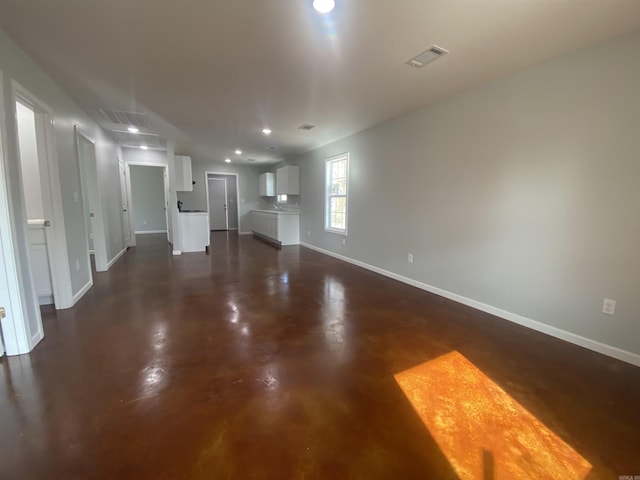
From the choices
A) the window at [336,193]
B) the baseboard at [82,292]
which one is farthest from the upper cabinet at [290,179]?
the baseboard at [82,292]

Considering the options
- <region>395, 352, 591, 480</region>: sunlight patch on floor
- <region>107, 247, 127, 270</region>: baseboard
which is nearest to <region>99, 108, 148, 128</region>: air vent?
<region>107, 247, 127, 270</region>: baseboard

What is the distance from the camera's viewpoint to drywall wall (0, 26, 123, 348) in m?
2.07

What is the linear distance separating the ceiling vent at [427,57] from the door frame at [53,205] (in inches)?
134

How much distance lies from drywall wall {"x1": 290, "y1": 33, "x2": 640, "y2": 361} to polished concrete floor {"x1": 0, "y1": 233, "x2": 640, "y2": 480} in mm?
409

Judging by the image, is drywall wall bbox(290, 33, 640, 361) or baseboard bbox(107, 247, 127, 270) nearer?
drywall wall bbox(290, 33, 640, 361)

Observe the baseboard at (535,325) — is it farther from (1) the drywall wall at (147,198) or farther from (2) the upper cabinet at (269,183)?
(1) the drywall wall at (147,198)

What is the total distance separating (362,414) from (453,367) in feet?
2.89

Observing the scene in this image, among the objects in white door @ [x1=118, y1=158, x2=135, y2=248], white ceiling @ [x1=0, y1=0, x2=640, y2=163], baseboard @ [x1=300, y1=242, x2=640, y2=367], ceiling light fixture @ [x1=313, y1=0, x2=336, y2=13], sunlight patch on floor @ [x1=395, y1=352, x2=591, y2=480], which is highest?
white ceiling @ [x1=0, y1=0, x2=640, y2=163]

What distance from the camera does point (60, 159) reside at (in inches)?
116

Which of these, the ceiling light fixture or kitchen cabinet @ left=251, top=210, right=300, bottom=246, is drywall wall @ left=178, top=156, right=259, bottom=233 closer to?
kitchen cabinet @ left=251, top=210, right=300, bottom=246

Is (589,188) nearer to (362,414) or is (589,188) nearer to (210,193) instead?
(362,414)

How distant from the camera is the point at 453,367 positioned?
2.01 metres

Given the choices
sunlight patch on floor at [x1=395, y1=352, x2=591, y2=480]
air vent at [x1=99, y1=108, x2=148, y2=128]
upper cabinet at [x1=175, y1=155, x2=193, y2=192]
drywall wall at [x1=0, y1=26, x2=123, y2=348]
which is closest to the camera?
sunlight patch on floor at [x1=395, y1=352, x2=591, y2=480]

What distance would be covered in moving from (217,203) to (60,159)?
280 inches
